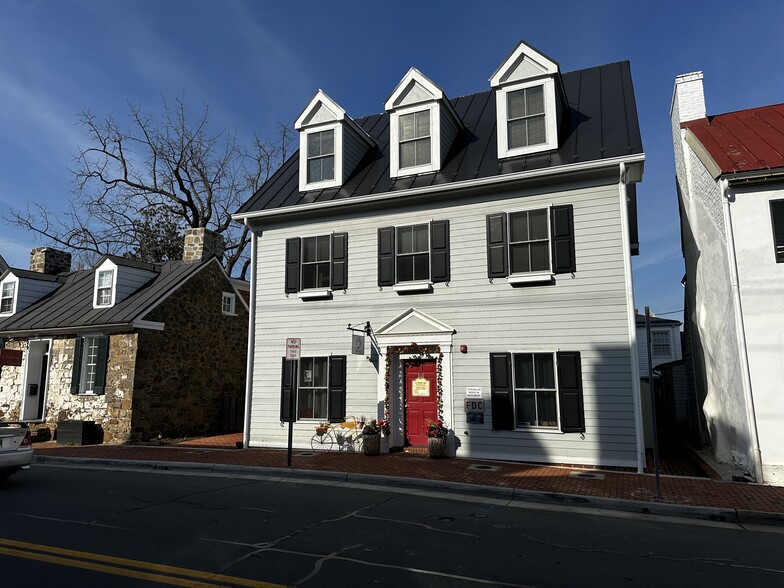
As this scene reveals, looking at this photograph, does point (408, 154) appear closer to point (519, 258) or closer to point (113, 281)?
point (519, 258)

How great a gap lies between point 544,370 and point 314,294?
5942mm

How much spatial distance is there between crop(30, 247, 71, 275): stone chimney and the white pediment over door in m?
17.1

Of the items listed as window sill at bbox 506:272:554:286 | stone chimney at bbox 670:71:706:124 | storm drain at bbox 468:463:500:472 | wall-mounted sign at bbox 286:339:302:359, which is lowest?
storm drain at bbox 468:463:500:472

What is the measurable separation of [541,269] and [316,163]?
6.92m

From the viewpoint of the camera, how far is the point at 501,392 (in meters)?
11.7

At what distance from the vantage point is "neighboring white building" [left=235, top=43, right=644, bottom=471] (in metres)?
11.2

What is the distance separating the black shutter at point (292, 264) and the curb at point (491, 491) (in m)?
4.91

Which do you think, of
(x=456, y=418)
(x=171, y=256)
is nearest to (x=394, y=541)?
(x=456, y=418)

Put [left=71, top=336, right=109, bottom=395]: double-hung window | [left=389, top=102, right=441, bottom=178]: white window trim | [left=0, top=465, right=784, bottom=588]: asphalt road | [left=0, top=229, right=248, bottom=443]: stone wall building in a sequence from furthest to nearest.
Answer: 1. [left=71, top=336, right=109, bottom=395]: double-hung window
2. [left=0, top=229, right=248, bottom=443]: stone wall building
3. [left=389, top=102, right=441, bottom=178]: white window trim
4. [left=0, top=465, right=784, bottom=588]: asphalt road

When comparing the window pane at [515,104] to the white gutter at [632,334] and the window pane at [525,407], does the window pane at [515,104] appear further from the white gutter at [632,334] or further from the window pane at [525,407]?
the window pane at [525,407]

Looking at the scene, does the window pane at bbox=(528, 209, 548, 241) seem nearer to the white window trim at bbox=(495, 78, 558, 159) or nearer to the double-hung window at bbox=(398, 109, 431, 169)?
the white window trim at bbox=(495, 78, 558, 159)

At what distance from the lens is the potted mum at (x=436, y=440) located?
11.8m

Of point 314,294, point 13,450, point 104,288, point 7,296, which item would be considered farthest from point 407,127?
point 7,296

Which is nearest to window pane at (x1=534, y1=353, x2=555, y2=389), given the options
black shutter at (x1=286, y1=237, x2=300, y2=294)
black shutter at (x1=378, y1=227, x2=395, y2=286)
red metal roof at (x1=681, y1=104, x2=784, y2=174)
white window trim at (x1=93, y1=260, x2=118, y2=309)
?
black shutter at (x1=378, y1=227, x2=395, y2=286)
